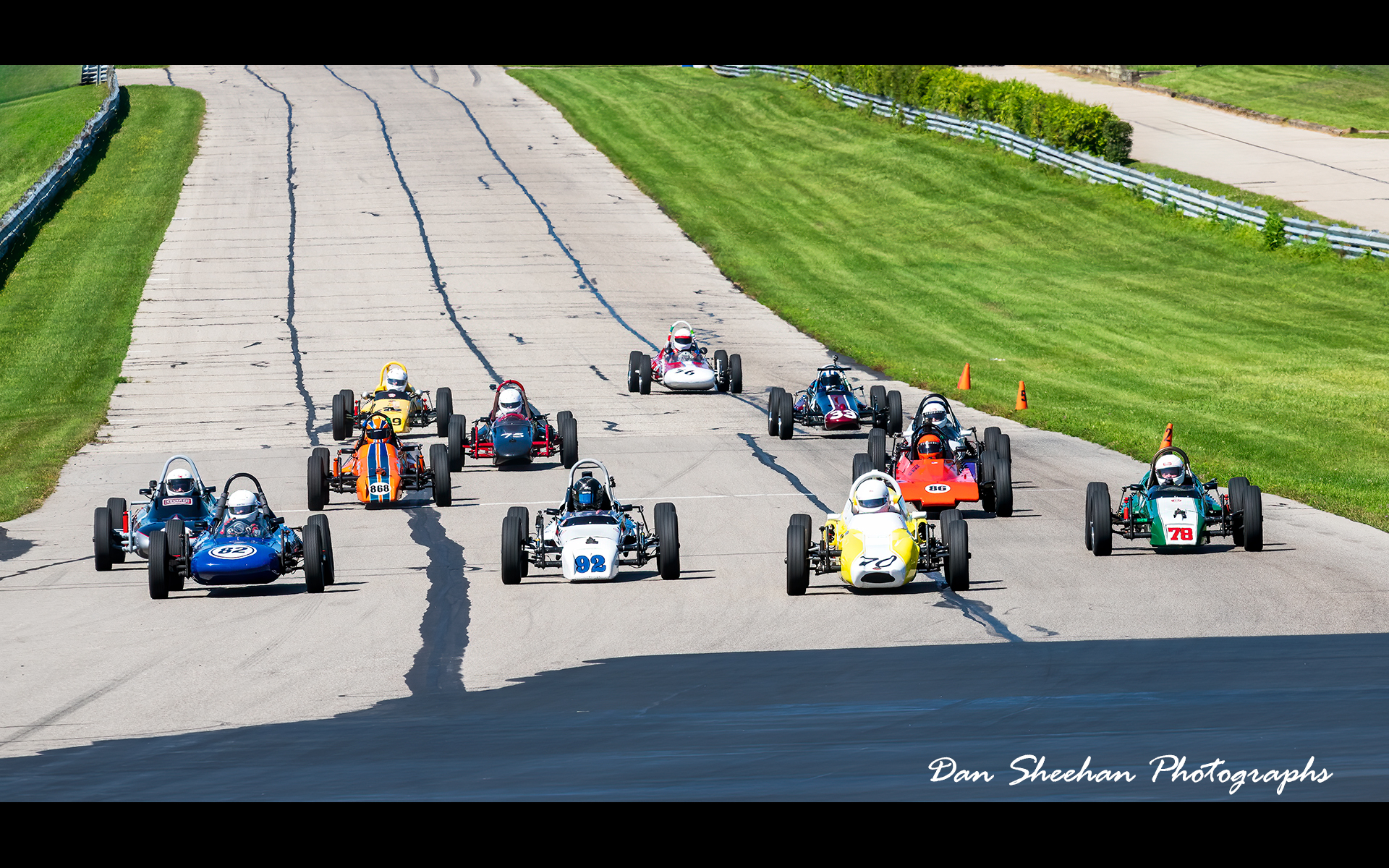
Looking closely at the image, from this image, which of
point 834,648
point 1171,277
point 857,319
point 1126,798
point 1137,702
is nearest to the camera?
point 1126,798

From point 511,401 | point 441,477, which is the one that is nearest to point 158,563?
point 441,477

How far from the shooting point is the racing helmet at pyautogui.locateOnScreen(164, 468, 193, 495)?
21734 millimetres

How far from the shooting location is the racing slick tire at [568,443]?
28.3 meters

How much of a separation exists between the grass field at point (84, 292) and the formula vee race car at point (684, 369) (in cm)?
1140

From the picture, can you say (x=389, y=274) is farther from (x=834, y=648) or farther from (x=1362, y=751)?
(x=1362, y=751)

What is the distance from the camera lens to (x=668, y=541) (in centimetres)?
1997

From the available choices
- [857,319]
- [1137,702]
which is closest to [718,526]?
[1137,702]

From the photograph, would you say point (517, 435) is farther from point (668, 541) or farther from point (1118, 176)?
point (1118, 176)

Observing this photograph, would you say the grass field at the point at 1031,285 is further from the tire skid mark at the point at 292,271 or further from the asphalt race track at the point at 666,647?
the tire skid mark at the point at 292,271

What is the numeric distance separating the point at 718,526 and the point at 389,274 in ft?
97.5

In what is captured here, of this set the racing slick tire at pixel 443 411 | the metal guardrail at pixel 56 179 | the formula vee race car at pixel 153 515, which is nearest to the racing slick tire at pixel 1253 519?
the formula vee race car at pixel 153 515

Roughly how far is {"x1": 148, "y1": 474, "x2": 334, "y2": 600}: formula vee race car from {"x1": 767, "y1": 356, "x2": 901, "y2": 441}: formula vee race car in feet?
39.7

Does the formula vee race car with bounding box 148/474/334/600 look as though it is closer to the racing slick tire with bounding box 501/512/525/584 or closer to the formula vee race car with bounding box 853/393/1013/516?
the racing slick tire with bounding box 501/512/525/584

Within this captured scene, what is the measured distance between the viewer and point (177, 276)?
5081 centimetres
